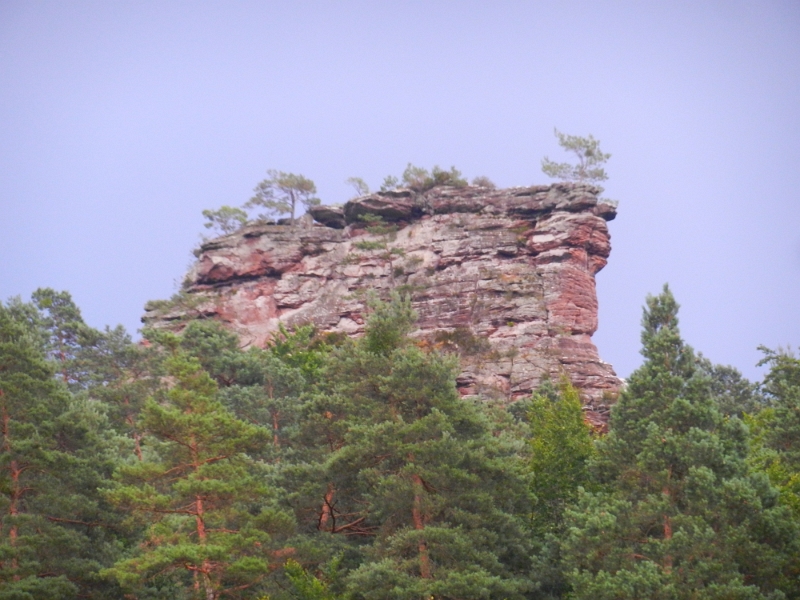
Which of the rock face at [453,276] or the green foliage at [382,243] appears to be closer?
the rock face at [453,276]

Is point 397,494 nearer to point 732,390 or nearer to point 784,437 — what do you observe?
point 784,437

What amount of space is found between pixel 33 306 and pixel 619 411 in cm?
3620

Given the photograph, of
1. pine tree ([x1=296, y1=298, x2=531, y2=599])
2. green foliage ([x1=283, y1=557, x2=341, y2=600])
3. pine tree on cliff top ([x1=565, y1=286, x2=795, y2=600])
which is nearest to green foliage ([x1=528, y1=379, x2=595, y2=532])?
pine tree ([x1=296, y1=298, x2=531, y2=599])

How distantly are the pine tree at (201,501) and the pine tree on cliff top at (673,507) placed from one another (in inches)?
280

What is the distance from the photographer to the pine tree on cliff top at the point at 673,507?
18828 mm

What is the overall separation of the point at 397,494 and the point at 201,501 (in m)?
4.50

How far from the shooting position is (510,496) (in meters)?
23.4

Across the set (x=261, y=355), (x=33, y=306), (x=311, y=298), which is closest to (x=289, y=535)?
(x=261, y=355)

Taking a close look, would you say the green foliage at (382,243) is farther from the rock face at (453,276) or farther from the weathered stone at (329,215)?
the weathered stone at (329,215)

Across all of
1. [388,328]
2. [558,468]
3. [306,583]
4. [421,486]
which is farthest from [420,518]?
[388,328]

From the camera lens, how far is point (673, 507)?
19.9 m

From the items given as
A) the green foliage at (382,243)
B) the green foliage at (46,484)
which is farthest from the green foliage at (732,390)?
the green foliage at (46,484)

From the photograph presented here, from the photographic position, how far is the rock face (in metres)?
52.1

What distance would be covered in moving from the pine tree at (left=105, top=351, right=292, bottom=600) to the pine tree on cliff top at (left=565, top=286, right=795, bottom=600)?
7.12m
